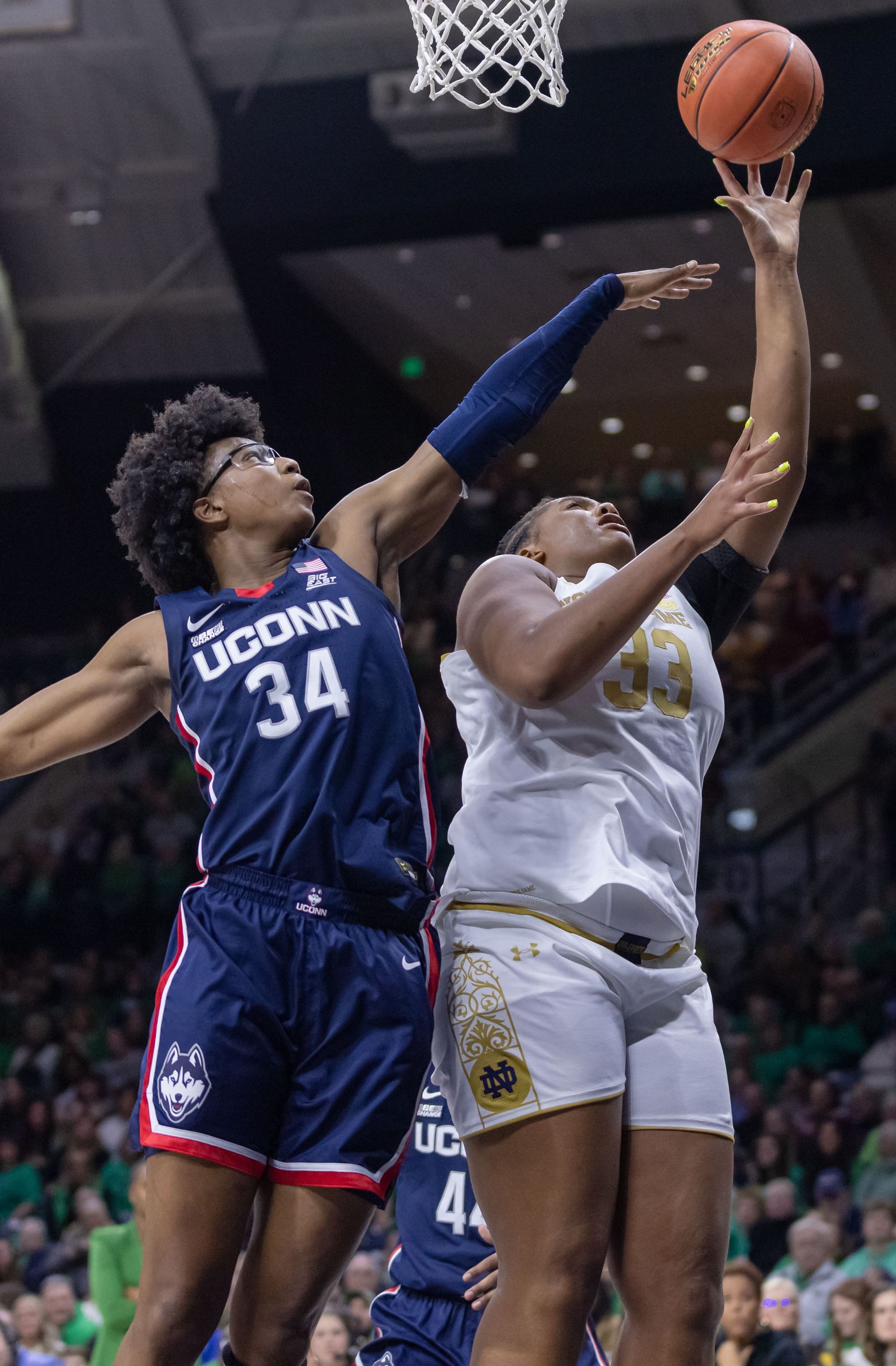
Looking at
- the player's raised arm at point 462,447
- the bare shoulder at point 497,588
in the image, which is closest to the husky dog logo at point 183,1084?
the bare shoulder at point 497,588

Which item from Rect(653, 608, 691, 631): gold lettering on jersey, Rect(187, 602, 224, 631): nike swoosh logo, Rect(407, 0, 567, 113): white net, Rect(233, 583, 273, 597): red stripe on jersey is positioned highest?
Rect(407, 0, 567, 113): white net

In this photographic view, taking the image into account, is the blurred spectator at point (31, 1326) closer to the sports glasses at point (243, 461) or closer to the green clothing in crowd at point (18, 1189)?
the green clothing in crowd at point (18, 1189)

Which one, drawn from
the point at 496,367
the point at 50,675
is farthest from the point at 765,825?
the point at 496,367

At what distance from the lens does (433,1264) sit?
3545 millimetres

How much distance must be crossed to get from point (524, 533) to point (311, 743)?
2.42ft

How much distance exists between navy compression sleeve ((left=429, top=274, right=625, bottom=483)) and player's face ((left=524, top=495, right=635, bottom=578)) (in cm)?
20

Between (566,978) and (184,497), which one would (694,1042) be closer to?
(566,978)

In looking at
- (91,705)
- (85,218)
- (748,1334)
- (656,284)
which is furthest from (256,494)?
(85,218)

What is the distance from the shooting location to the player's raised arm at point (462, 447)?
3.22 metres

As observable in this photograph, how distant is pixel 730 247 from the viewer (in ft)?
48.3

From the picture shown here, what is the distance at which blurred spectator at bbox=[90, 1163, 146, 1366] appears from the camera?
752cm

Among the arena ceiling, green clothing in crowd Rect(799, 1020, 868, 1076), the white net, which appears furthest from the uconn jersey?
the arena ceiling

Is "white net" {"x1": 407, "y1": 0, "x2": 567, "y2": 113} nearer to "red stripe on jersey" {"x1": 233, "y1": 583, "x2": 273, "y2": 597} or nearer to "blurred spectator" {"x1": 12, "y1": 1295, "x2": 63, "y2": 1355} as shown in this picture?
"red stripe on jersey" {"x1": 233, "y1": 583, "x2": 273, "y2": 597}

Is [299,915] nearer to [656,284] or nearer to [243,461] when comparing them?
[243,461]
